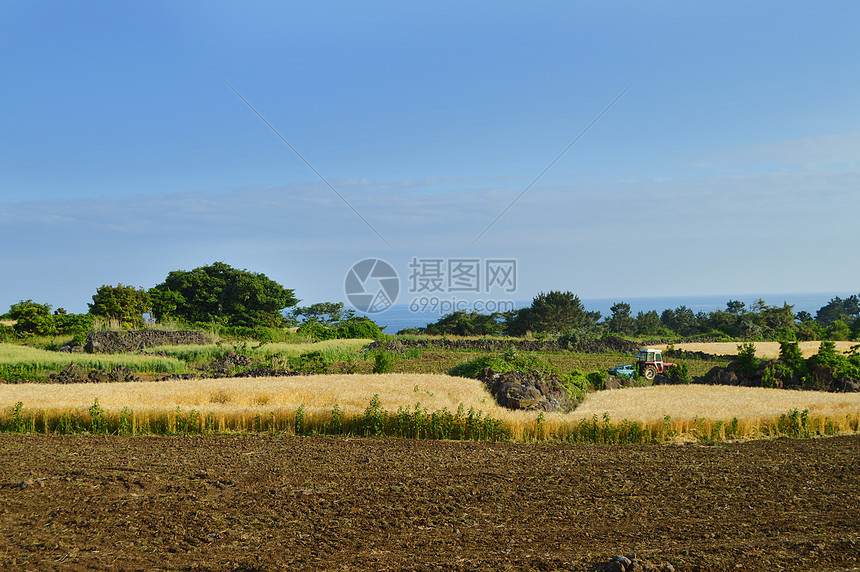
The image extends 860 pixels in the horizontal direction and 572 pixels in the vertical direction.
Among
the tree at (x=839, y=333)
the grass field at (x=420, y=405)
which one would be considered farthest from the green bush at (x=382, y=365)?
the tree at (x=839, y=333)

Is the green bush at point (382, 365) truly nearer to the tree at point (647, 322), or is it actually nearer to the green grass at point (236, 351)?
the green grass at point (236, 351)

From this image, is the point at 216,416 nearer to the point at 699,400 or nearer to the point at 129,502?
the point at 129,502

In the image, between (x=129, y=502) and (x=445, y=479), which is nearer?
(x=129, y=502)

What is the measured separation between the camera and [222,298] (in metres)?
52.2

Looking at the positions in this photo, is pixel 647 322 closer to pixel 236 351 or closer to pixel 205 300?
pixel 205 300

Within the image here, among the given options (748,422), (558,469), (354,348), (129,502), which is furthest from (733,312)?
(129,502)

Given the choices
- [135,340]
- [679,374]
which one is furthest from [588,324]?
[135,340]

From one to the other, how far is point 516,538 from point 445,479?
105 inches

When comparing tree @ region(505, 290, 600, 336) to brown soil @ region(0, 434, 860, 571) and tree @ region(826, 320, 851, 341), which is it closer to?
tree @ region(826, 320, 851, 341)

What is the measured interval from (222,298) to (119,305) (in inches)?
375

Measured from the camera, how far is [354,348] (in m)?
37.7

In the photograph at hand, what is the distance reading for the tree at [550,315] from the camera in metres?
63.4

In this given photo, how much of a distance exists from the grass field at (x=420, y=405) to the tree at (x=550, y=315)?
41940 millimetres

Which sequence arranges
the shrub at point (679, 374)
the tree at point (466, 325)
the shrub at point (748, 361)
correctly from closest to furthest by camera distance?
the shrub at point (748, 361), the shrub at point (679, 374), the tree at point (466, 325)
